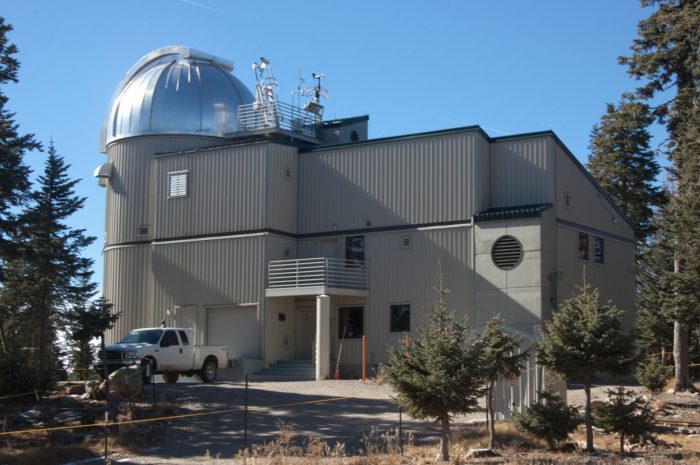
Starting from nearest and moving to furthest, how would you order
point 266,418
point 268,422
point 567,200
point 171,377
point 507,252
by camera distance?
1. point 268,422
2. point 266,418
3. point 171,377
4. point 507,252
5. point 567,200

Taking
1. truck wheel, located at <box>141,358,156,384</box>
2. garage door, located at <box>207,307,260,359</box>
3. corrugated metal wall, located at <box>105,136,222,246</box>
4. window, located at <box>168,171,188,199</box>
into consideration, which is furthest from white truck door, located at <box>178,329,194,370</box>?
corrugated metal wall, located at <box>105,136,222,246</box>

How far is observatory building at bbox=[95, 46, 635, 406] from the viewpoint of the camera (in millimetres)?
32719

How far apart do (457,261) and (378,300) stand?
138 inches

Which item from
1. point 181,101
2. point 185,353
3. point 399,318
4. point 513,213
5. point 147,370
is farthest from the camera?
point 181,101

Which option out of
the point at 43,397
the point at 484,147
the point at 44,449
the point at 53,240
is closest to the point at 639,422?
the point at 44,449

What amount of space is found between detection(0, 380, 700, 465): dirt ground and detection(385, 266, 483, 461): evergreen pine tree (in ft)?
3.34

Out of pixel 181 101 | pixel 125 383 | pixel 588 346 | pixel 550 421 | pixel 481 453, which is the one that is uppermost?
pixel 181 101

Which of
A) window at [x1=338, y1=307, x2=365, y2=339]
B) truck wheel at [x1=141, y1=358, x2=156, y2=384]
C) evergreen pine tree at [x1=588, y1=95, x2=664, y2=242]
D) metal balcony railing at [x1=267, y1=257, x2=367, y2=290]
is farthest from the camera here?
evergreen pine tree at [x1=588, y1=95, x2=664, y2=242]

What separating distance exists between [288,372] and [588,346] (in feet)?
62.5

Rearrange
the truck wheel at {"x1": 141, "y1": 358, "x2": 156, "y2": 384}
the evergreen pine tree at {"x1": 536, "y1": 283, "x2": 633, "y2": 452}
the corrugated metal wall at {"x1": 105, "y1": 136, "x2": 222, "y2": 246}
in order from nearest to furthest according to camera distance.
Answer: the evergreen pine tree at {"x1": 536, "y1": 283, "x2": 633, "y2": 452}, the truck wheel at {"x1": 141, "y1": 358, "x2": 156, "y2": 384}, the corrugated metal wall at {"x1": 105, "y1": 136, "x2": 222, "y2": 246}

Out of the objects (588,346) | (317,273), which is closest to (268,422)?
(588,346)

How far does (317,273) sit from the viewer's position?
1344 inches

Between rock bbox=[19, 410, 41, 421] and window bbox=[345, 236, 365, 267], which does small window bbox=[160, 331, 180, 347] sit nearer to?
rock bbox=[19, 410, 41, 421]

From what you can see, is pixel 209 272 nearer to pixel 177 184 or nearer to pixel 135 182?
pixel 177 184
